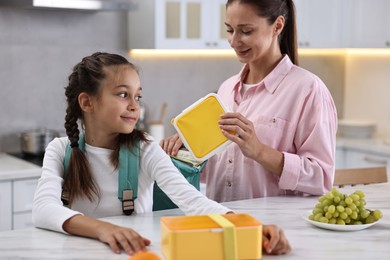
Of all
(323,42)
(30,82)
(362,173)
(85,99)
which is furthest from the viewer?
(323,42)


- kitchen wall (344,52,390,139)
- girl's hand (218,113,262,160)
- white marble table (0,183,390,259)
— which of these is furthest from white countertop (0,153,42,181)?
kitchen wall (344,52,390,139)

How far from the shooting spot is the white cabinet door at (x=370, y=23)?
15.4 ft

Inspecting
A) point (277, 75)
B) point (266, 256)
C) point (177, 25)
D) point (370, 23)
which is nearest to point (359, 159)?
point (370, 23)

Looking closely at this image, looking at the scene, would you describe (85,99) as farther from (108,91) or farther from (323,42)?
(323,42)

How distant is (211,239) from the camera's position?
1.47 metres

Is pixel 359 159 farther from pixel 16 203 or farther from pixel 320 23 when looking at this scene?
pixel 16 203

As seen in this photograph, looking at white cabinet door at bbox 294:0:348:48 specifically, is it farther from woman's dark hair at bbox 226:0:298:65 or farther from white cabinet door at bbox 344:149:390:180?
woman's dark hair at bbox 226:0:298:65

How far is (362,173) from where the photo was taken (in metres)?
2.76

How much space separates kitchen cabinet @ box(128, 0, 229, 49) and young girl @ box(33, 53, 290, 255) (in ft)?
6.51

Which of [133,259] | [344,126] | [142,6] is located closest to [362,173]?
[133,259]

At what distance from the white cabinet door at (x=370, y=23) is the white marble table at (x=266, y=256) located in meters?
2.80

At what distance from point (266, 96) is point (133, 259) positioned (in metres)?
1.01

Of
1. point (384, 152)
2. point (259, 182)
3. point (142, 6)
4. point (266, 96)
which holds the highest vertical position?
point (142, 6)

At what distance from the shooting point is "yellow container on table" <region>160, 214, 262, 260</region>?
1463mm
